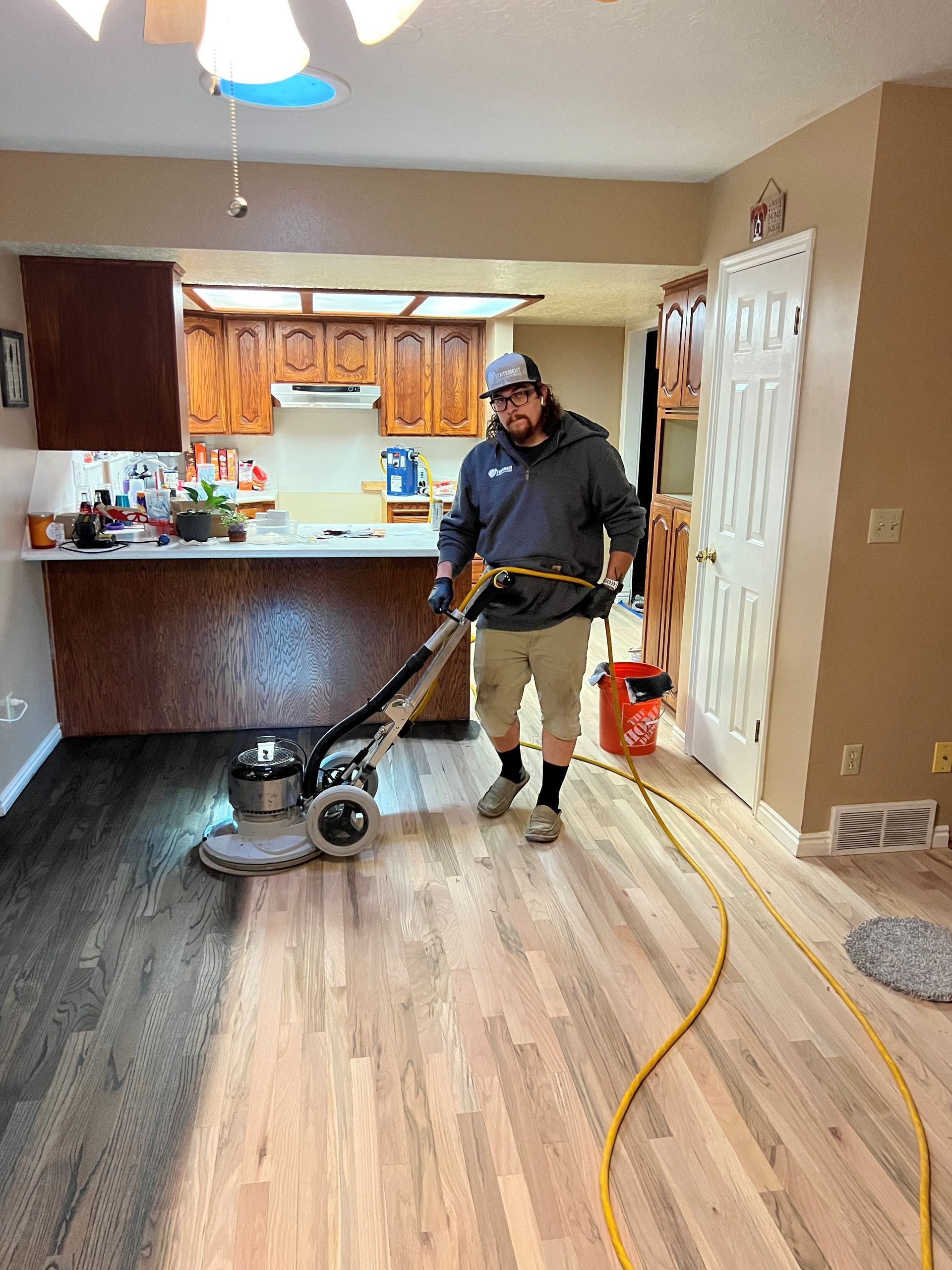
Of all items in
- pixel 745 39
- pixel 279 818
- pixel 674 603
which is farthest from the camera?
pixel 674 603

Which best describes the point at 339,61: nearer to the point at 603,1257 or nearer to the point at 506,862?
the point at 506,862

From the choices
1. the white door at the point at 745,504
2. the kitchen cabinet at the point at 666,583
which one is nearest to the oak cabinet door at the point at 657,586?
the kitchen cabinet at the point at 666,583

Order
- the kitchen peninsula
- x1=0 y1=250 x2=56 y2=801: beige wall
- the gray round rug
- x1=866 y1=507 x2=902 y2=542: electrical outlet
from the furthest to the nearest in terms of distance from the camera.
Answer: the kitchen peninsula → x1=0 y1=250 x2=56 y2=801: beige wall → x1=866 y1=507 x2=902 y2=542: electrical outlet → the gray round rug

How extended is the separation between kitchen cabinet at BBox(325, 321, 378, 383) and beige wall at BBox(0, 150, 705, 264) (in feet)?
9.97

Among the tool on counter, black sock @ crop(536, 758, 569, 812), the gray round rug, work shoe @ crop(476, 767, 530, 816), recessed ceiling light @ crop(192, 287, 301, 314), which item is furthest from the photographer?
the tool on counter

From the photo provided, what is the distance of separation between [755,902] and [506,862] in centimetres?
80

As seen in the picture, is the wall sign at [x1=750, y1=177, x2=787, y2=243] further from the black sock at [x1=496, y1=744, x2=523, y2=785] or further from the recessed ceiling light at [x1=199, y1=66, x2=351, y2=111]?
the black sock at [x1=496, y1=744, x2=523, y2=785]

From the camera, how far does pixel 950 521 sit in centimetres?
279

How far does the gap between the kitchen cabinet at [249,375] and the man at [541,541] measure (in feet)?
12.5

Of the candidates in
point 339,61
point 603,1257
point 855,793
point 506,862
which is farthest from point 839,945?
point 339,61

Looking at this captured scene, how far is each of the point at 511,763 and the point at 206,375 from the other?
4327 mm

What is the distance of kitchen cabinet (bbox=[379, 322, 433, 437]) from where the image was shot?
6473mm

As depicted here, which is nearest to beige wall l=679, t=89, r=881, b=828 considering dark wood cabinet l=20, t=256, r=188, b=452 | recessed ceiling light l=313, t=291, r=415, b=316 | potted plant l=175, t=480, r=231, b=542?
recessed ceiling light l=313, t=291, r=415, b=316

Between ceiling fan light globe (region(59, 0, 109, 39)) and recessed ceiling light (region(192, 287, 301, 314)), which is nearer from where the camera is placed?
ceiling fan light globe (region(59, 0, 109, 39))
